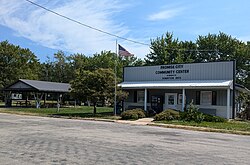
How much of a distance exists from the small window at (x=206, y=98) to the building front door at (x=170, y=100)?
284cm

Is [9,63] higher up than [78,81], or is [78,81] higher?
[9,63]

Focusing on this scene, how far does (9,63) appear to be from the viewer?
7081 centimetres

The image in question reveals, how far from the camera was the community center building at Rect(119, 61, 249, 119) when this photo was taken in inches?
1138

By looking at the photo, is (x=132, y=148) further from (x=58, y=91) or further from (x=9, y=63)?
(x=9, y=63)

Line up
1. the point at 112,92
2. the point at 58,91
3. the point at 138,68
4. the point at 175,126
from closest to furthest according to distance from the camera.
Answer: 1. the point at 175,126
2. the point at 112,92
3. the point at 138,68
4. the point at 58,91

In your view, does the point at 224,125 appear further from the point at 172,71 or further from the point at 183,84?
the point at 172,71

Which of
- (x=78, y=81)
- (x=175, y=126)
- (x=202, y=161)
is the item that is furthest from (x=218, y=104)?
(x=202, y=161)

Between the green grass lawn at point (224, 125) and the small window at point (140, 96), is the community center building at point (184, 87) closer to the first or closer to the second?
the small window at point (140, 96)

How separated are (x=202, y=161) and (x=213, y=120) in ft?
55.8

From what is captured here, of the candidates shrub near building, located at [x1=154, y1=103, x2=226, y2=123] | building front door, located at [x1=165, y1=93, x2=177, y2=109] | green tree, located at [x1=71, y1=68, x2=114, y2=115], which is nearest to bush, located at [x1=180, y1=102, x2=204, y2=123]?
shrub near building, located at [x1=154, y1=103, x2=226, y2=123]

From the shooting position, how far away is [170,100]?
32.5 meters

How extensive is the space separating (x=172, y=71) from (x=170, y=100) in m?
3.07

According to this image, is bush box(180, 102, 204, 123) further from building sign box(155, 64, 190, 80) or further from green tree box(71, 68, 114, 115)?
green tree box(71, 68, 114, 115)

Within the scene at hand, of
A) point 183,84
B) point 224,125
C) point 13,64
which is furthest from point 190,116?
point 13,64
